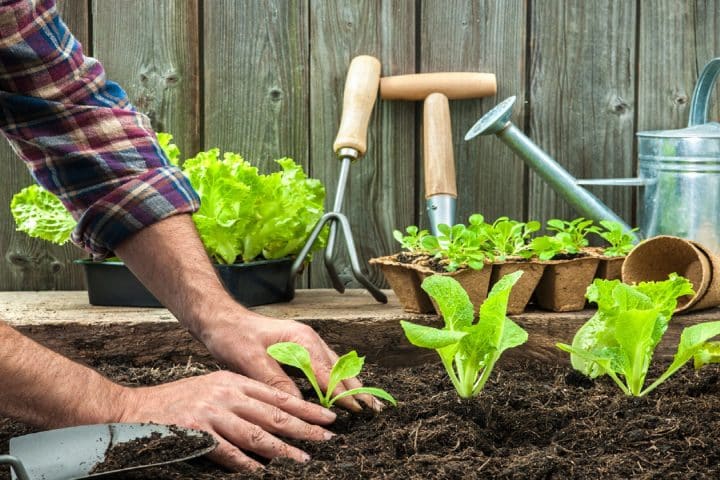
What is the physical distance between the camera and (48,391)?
108 cm

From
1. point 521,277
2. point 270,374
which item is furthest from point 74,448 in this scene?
point 521,277

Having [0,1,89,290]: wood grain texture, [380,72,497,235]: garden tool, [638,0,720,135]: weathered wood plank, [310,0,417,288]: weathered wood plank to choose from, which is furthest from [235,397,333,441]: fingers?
[638,0,720,135]: weathered wood plank

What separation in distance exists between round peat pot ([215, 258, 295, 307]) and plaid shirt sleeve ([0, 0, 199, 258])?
44 centimetres

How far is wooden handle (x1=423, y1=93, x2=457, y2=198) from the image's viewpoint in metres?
2.14

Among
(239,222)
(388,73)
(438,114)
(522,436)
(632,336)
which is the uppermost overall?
(388,73)

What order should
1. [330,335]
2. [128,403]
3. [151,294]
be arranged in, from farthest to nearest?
[151,294], [330,335], [128,403]

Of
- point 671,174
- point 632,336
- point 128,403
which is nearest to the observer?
point 128,403

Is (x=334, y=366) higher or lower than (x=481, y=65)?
lower

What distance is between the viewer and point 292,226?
2053 millimetres

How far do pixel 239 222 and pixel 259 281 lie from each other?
129 millimetres

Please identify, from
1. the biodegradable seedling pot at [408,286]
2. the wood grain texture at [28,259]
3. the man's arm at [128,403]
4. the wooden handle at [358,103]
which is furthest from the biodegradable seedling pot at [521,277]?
the wood grain texture at [28,259]

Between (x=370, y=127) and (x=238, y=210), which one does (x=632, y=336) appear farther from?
(x=370, y=127)

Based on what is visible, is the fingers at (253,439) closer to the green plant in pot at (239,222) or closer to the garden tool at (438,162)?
the green plant in pot at (239,222)

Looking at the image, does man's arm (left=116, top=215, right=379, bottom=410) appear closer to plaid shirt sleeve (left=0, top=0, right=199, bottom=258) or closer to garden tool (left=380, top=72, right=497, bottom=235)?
plaid shirt sleeve (left=0, top=0, right=199, bottom=258)
